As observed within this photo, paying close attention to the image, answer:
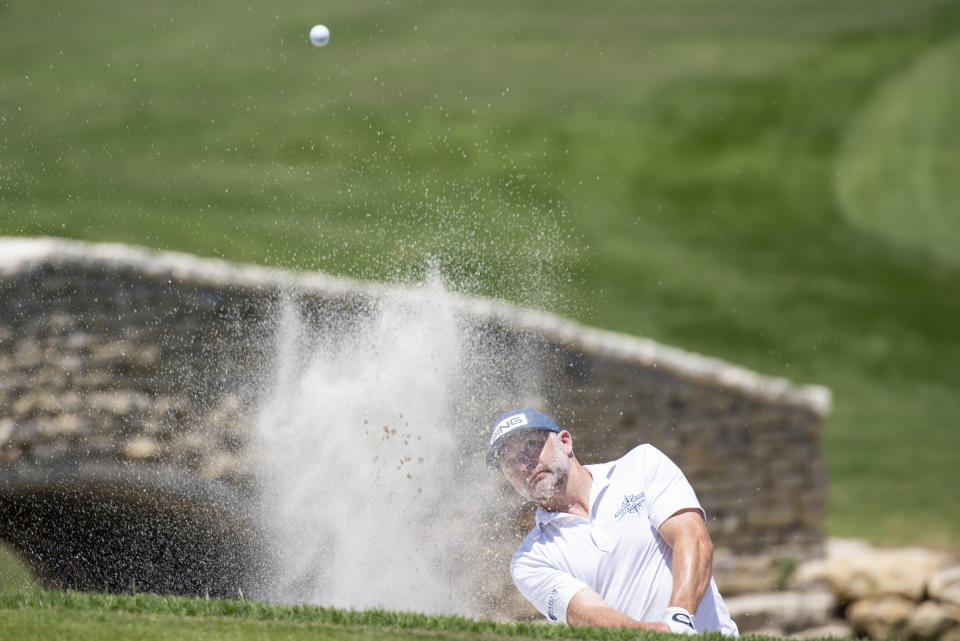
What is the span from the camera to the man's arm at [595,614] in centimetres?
482

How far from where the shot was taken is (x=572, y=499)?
523 cm

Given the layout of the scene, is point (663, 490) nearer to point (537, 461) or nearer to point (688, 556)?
point (688, 556)

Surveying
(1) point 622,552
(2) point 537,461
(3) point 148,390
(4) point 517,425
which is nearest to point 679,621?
(1) point 622,552

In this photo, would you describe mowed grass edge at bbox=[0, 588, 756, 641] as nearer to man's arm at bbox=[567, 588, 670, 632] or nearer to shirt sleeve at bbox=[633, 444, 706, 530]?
man's arm at bbox=[567, 588, 670, 632]

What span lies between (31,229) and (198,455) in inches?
370

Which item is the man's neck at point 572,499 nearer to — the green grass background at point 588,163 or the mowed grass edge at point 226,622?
the mowed grass edge at point 226,622

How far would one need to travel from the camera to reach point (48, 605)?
480 cm

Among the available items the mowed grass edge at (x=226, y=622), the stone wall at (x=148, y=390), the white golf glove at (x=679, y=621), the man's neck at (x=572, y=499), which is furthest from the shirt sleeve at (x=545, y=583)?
the stone wall at (x=148, y=390)

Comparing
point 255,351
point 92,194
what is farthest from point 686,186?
point 255,351

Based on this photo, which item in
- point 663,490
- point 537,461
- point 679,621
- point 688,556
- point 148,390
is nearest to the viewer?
point 679,621

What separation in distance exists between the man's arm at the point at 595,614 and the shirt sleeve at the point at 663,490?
0.40 m

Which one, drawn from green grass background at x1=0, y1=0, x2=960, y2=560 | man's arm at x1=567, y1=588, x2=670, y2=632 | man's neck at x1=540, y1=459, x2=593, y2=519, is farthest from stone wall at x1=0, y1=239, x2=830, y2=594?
green grass background at x1=0, y1=0, x2=960, y2=560

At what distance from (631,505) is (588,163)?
17.3 meters

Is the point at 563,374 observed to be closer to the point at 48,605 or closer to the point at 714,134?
the point at 48,605
